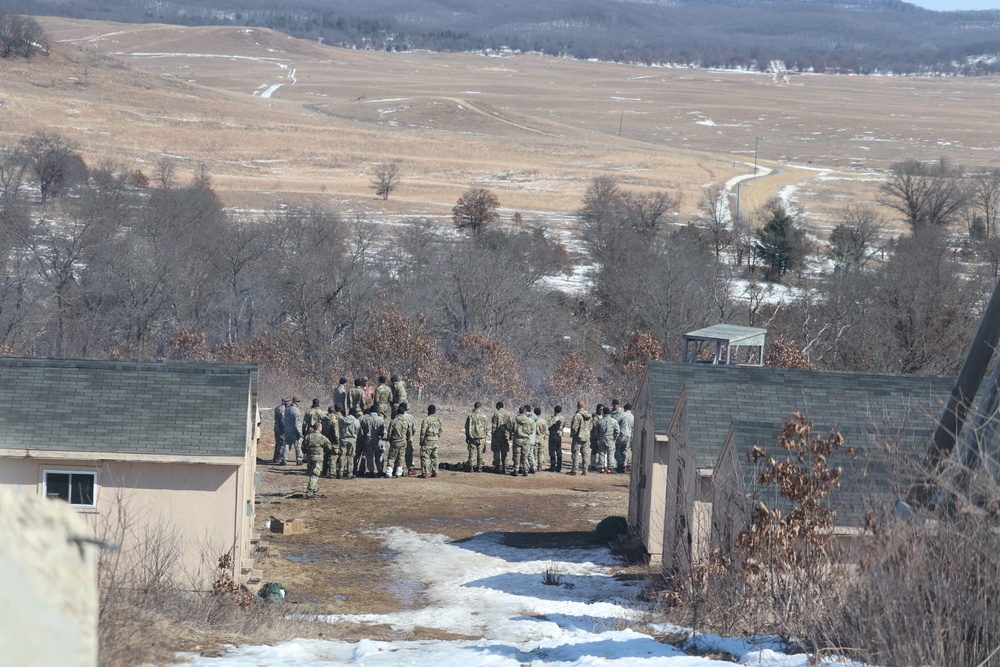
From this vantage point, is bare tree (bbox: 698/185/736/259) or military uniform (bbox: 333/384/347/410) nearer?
military uniform (bbox: 333/384/347/410)

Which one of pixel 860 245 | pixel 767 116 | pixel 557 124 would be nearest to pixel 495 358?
pixel 860 245

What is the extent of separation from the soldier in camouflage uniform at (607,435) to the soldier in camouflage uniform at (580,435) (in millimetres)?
263

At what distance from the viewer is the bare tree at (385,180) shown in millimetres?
74625

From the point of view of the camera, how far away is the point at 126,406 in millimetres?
14547

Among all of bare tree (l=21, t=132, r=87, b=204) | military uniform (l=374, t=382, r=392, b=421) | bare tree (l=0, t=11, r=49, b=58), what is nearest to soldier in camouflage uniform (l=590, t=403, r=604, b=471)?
military uniform (l=374, t=382, r=392, b=421)

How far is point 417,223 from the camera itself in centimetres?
5556

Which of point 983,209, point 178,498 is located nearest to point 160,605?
point 178,498

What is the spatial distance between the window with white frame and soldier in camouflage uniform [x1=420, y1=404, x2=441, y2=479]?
26.6 feet

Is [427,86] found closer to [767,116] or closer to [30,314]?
[767,116]

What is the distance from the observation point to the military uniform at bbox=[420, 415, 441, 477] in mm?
21719

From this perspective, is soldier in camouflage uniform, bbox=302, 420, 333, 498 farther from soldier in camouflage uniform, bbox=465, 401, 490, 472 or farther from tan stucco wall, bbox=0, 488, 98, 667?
tan stucco wall, bbox=0, 488, 98, 667

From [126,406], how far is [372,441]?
7.92 metres

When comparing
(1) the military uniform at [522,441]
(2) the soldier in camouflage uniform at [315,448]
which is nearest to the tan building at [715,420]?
(1) the military uniform at [522,441]

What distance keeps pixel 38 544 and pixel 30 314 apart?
37807 mm
